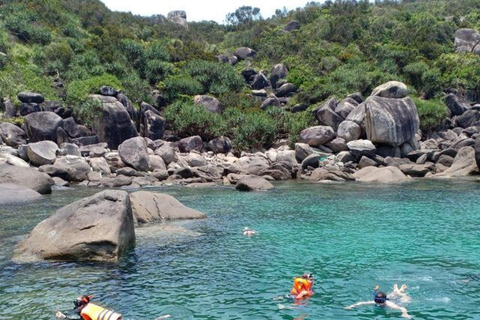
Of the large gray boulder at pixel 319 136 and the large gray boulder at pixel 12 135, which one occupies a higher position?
the large gray boulder at pixel 12 135

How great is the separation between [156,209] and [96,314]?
13368 millimetres

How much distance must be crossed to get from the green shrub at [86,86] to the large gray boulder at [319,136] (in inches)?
985

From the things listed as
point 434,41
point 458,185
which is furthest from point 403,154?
point 434,41

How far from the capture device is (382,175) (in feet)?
133

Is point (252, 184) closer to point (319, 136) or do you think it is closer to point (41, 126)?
point (319, 136)

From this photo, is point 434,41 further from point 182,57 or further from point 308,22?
point 182,57

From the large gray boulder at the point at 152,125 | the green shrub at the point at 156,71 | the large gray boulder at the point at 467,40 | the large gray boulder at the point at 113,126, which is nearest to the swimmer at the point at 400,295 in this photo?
the large gray boulder at the point at 113,126

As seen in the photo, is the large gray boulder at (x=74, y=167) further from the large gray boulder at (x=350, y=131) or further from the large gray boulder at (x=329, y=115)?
the large gray boulder at (x=329, y=115)

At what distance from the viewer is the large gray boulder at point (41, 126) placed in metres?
46.7

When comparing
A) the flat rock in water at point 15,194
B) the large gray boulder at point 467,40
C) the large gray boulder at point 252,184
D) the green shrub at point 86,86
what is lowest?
the large gray boulder at point 252,184

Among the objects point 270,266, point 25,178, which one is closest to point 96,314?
point 270,266

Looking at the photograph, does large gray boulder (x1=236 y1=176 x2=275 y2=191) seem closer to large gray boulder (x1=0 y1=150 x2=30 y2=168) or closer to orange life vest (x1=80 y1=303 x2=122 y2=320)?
large gray boulder (x1=0 y1=150 x2=30 y2=168)

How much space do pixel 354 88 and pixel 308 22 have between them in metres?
40.0

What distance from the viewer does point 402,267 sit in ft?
51.9
